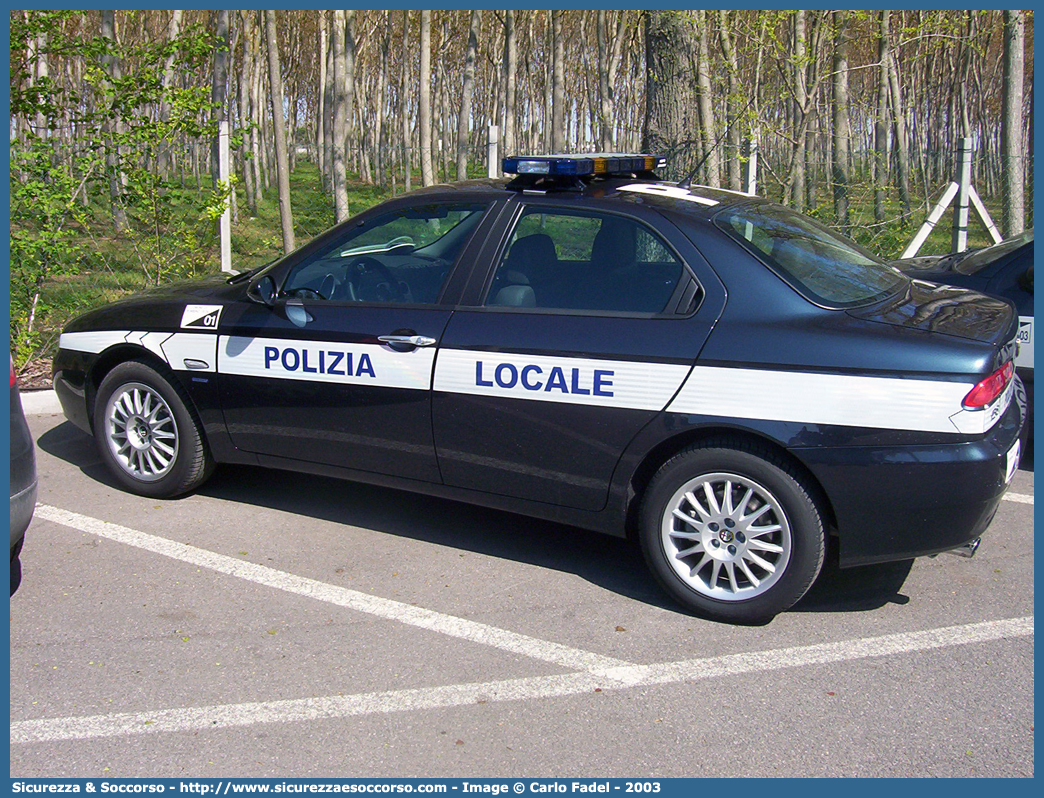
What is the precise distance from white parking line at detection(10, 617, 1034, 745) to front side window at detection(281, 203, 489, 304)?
1800 mm

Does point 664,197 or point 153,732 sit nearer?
point 153,732

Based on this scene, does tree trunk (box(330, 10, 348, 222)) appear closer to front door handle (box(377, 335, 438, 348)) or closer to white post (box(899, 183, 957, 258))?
white post (box(899, 183, 957, 258))

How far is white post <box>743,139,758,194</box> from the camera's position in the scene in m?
10.3

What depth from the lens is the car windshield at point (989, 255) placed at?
6230 millimetres

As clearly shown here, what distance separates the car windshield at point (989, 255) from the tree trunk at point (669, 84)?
2.86 m

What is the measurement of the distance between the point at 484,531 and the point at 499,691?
62.1 inches

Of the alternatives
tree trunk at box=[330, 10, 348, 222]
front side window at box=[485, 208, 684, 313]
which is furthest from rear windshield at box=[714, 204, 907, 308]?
tree trunk at box=[330, 10, 348, 222]

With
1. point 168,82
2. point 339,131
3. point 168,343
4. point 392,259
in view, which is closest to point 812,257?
point 392,259

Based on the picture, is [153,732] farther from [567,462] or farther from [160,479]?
[160,479]

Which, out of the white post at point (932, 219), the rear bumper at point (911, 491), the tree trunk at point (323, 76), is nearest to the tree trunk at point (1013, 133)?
the white post at point (932, 219)

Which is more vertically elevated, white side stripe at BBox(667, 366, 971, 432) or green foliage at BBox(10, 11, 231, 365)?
green foliage at BBox(10, 11, 231, 365)
